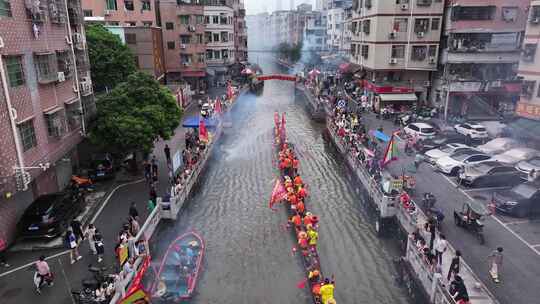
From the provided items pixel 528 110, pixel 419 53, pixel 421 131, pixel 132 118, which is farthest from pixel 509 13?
pixel 132 118

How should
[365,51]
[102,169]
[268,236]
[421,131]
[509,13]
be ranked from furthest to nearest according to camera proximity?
[365,51], [509,13], [421,131], [102,169], [268,236]

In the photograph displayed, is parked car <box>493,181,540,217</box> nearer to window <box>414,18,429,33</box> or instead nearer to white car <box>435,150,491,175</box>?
white car <box>435,150,491,175</box>

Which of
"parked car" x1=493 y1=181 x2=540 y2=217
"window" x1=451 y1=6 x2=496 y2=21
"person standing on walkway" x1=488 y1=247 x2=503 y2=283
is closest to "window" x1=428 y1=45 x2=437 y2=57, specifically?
"window" x1=451 y1=6 x2=496 y2=21

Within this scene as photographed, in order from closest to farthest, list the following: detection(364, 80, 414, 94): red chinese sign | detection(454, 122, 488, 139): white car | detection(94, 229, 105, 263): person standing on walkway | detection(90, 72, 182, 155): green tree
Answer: detection(94, 229, 105, 263): person standing on walkway < detection(90, 72, 182, 155): green tree < detection(454, 122, 488, 139): white car < detection(364, 80, 414, 94): red chinese sign

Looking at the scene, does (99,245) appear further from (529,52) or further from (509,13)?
(509,13)

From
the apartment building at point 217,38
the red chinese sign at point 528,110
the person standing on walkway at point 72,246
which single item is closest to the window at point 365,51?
the red chinese sign at point 528,110

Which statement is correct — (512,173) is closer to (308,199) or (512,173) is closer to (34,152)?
(308,199)

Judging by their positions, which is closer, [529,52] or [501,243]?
[501,243]
